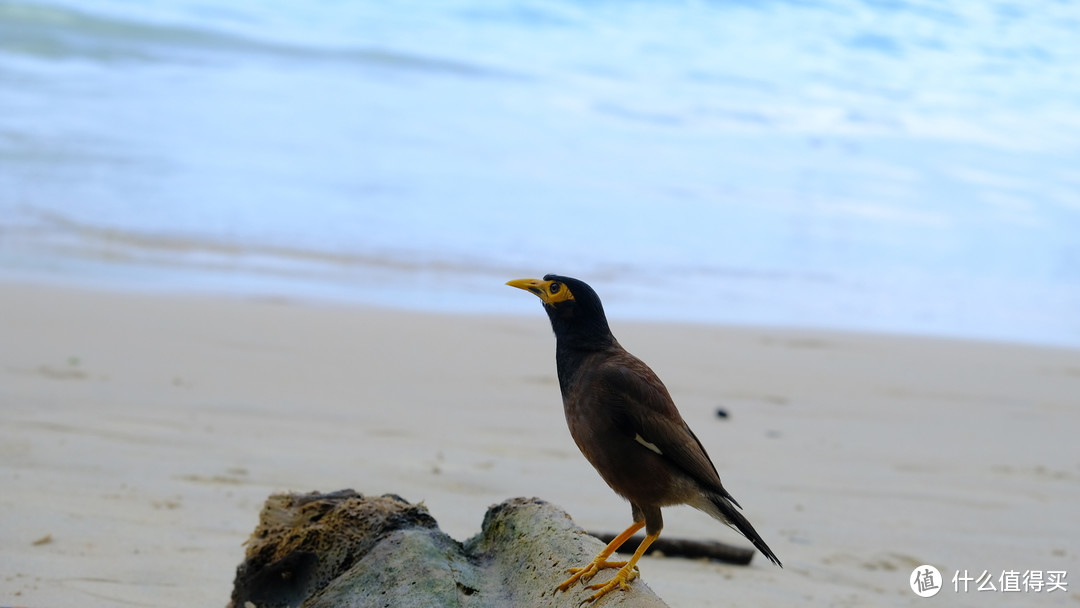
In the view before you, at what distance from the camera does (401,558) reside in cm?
290

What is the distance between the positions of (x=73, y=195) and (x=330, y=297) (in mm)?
5423

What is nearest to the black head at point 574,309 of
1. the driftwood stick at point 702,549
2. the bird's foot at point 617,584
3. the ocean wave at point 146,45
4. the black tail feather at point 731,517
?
the black tail feather at point 731,517

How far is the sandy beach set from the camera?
398 centimetres

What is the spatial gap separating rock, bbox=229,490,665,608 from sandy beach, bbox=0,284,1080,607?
414mm

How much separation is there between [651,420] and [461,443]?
313 centimetres

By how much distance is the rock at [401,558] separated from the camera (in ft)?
9.14

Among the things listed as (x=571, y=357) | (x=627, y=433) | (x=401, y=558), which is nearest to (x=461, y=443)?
(x=401, y=558)

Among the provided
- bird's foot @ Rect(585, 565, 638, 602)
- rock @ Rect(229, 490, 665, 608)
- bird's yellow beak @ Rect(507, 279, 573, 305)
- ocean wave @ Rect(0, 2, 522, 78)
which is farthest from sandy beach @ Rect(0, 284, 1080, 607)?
ocean wave @ Rect(0, 2, 522, 78)

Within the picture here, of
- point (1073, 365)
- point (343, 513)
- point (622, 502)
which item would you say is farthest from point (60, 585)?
point (1073, 365)

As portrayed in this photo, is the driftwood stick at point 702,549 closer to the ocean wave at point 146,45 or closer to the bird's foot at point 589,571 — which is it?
the bird's foot at point 589,571

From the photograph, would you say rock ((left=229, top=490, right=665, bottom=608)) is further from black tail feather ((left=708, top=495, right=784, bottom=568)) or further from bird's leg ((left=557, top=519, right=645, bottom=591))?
black tail feather ((left=708, top=495, right=784, bottom=568))

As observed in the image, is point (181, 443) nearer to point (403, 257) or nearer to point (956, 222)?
point (403, 257)

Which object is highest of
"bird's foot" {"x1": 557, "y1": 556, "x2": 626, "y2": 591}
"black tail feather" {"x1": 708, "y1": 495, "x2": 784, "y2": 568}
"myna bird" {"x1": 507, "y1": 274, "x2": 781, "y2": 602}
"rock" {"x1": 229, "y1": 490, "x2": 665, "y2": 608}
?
"myna bird" {"x1": 507, "y1": 274, "x2": 781, "y2": 602}

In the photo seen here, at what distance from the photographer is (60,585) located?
11.0ft
